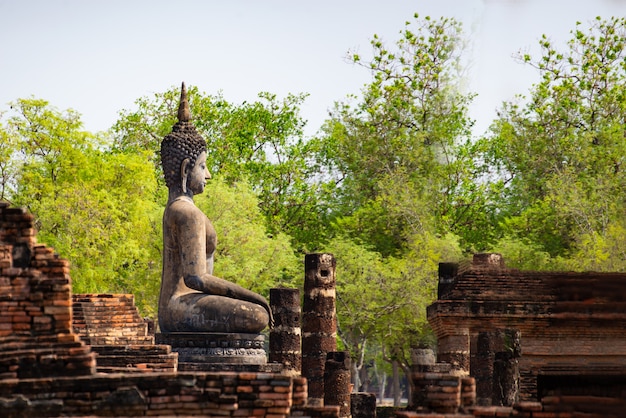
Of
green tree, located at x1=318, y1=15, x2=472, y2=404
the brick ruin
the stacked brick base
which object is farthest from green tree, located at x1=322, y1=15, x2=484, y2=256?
the stacked brick base

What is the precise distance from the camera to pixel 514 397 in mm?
18953

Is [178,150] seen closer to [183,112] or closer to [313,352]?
[183,112]

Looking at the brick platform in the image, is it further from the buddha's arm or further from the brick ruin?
the buddha's arm

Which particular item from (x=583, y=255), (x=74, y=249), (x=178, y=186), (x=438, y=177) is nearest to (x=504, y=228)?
(x=438, y=177)

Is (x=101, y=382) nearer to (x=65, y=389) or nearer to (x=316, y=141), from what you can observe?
(x=65, y=389)

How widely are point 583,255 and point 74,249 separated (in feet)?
44.1

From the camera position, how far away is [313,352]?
26.2 meters

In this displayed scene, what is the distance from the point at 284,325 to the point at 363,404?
3672 mm

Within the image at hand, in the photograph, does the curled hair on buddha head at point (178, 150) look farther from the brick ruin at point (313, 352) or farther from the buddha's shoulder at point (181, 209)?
the brick ruin at point (313, 352)

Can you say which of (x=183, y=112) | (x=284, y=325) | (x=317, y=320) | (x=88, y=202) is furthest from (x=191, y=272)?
(x=88, y=202)

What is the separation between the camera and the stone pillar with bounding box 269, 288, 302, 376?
82.3ft

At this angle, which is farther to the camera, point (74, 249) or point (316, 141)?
point (316, 141)

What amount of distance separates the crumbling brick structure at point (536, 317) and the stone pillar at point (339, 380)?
391 cm

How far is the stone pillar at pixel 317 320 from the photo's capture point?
85.9ft
